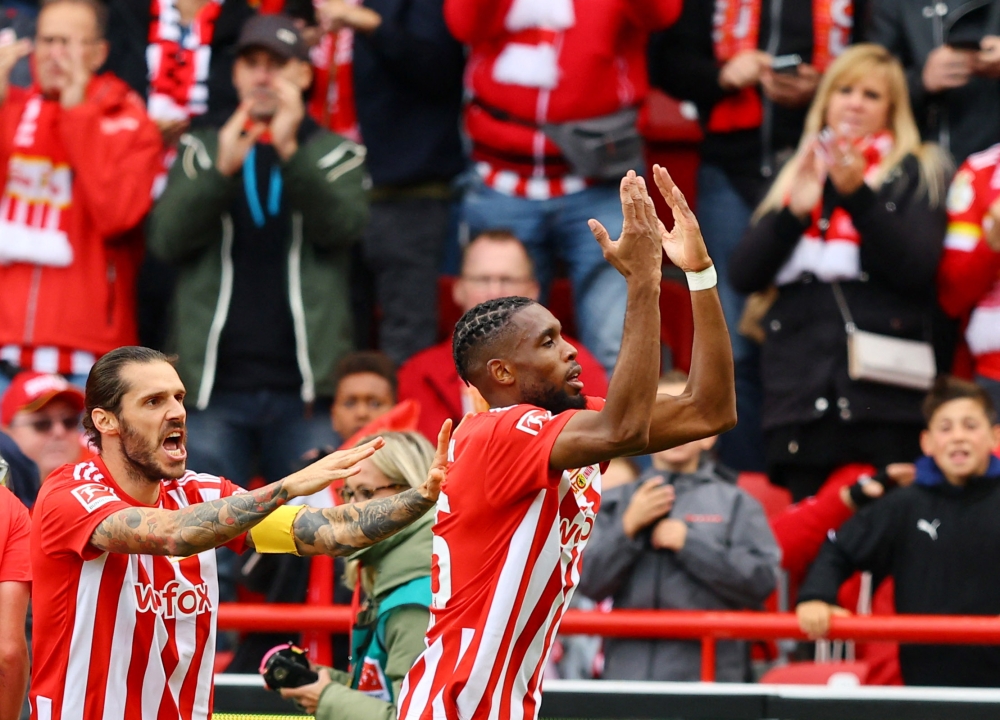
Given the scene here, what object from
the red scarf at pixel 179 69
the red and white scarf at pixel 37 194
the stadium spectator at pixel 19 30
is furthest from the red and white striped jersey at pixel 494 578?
the stadium spectator at pixel 19 30

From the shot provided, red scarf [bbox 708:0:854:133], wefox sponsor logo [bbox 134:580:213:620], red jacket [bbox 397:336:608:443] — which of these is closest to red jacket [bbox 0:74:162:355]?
red jacket [bbox 397:336:608:443]

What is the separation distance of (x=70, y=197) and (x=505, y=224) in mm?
2143

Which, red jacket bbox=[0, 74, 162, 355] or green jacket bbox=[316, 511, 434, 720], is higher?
red jacket bbox=[0, 74, 162, 355]

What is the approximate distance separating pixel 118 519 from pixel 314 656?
2.12m

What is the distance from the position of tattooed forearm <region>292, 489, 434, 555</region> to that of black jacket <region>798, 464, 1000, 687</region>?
2498mm

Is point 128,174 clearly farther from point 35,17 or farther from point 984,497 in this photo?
point 984,497

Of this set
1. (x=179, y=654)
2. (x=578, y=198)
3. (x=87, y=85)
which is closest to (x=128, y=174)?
(x=87, y=85)

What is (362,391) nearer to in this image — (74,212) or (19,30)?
(74,212)

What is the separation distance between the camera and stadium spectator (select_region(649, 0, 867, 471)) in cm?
839

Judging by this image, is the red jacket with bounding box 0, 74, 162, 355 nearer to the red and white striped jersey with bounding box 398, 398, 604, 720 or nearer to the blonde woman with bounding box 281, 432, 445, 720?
the blonde woman with bounding box 281, 432, 445, 720

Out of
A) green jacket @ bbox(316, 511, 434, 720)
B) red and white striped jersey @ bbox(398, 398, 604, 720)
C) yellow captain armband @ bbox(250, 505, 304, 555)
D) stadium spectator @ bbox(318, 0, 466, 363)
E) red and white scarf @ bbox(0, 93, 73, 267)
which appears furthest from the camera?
stadium spectator @ bbox(318, 0, 466, 363)

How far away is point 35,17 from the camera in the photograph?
929 centimetres

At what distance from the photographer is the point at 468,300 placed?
25.8 feet

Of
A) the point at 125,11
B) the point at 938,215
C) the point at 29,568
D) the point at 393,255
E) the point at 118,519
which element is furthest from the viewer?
the point at 125,11
